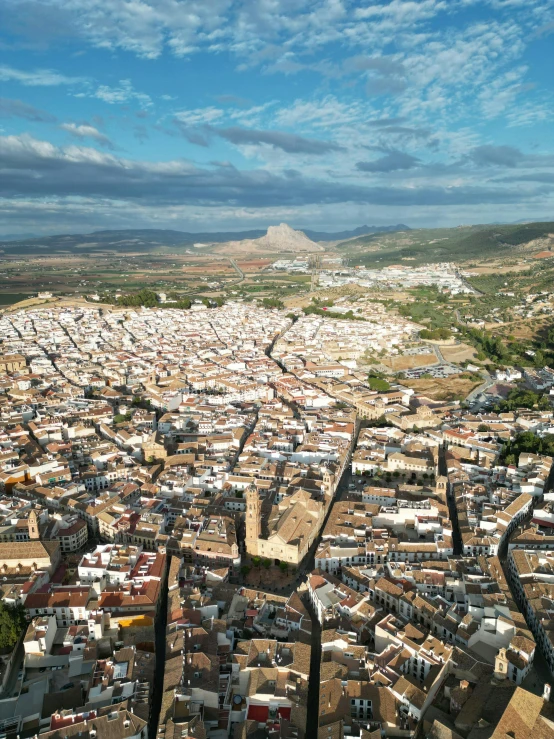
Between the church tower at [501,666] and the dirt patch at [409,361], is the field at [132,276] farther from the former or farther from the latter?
the church tower at [501,666]

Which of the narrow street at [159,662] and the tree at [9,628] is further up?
the tree at [9,628]

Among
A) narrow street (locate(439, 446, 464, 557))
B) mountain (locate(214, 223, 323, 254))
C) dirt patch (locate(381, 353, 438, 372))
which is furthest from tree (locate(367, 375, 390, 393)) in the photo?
mountain (locate(214, 223, 323, 254))

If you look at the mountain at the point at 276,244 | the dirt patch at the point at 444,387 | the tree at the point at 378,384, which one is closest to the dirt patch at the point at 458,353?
the dirt patch at the point at 444,387

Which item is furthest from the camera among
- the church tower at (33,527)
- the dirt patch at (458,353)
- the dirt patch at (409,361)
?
the dirt patch at (458,353)

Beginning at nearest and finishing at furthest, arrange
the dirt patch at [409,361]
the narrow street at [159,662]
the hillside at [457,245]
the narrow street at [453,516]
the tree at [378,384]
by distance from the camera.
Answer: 1. the narrow street at [159,662]
2. the narrow street at [453,516]
3. the tree at [378,384]
4. the dirt patch at [409,361]
5. the hillside at [457,245]

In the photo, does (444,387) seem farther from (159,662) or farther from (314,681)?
(159,662)
